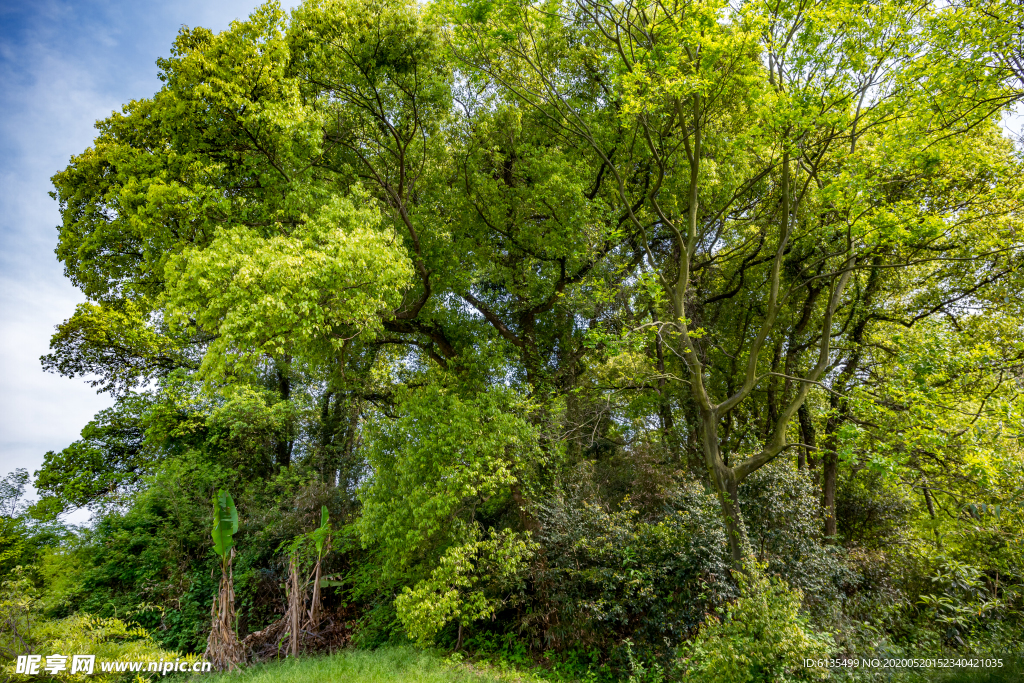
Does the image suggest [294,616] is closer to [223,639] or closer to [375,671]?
[223,639]

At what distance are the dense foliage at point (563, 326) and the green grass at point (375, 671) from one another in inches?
24.2

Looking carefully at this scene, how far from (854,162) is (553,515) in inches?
294

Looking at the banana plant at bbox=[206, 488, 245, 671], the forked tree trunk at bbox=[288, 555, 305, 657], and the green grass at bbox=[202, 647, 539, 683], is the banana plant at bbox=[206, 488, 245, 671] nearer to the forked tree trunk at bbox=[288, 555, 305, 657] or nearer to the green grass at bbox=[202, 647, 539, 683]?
the green grass at bbox=[202, 647, 539, 683]

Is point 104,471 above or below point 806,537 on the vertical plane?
above

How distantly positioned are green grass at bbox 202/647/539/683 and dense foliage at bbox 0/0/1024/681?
61 centimetres

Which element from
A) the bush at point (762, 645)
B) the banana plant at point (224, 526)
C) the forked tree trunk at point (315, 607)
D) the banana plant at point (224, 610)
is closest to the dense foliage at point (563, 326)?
the bush at point (762, 645)

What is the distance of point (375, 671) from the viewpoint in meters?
7.27

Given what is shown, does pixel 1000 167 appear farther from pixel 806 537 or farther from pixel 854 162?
pixel 806 537

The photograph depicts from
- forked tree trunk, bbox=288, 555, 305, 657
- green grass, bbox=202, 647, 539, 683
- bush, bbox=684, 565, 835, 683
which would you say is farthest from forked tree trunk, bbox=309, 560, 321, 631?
bush, bbox=684, 565, 835, 683

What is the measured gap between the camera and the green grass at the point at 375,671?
22.8ft

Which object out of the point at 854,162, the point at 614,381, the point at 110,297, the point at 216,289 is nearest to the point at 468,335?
the point at 614,381

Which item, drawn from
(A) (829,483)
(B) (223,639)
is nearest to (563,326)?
(A) (829,483)

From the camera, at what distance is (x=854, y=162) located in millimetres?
8117

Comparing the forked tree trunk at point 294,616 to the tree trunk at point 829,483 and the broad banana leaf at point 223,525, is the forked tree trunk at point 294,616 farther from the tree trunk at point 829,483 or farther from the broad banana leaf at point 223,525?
the tree trunk at point 829,483
